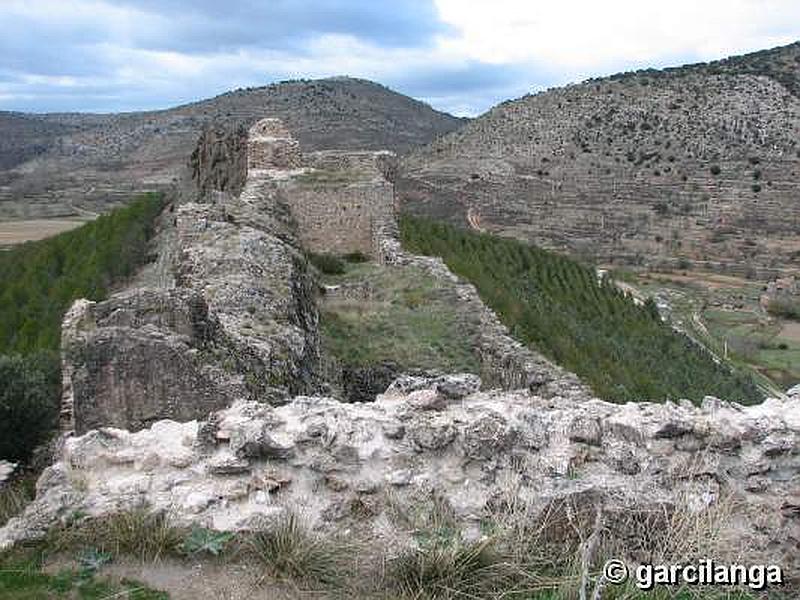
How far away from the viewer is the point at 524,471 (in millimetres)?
4332

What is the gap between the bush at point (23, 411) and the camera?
9617mm

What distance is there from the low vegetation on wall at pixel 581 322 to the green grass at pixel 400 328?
4.72 feet

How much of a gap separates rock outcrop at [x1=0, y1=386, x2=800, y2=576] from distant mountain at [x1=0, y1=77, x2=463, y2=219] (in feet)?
192

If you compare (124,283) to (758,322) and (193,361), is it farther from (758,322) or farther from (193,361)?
(758,322)

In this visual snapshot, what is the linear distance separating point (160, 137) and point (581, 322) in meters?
69.9

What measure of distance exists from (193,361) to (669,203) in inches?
2108

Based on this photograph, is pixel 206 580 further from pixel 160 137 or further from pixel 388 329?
pixel 160 137

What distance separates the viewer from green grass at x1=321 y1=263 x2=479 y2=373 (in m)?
9.96

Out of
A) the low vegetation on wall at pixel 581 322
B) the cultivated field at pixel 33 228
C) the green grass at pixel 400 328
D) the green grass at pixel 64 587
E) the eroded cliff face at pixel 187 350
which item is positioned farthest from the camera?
the cultivated field at pixel 33 228

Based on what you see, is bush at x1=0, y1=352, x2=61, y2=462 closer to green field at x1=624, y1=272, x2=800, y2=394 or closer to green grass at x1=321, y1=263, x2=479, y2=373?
green grass at x1=321, y1=263, x2=479, y2=373

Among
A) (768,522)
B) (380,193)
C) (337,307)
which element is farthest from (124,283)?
(768,522)

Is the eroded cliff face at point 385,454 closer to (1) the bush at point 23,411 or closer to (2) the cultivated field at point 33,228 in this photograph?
(1) the bush at point 23,411

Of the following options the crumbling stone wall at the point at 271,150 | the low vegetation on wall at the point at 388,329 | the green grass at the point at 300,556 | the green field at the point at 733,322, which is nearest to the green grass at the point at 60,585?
the green grass at the point at 300,556

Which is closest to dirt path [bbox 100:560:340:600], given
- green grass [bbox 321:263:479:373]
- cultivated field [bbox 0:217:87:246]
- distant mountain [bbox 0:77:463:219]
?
green grass [bbox 321:263:479:373]
